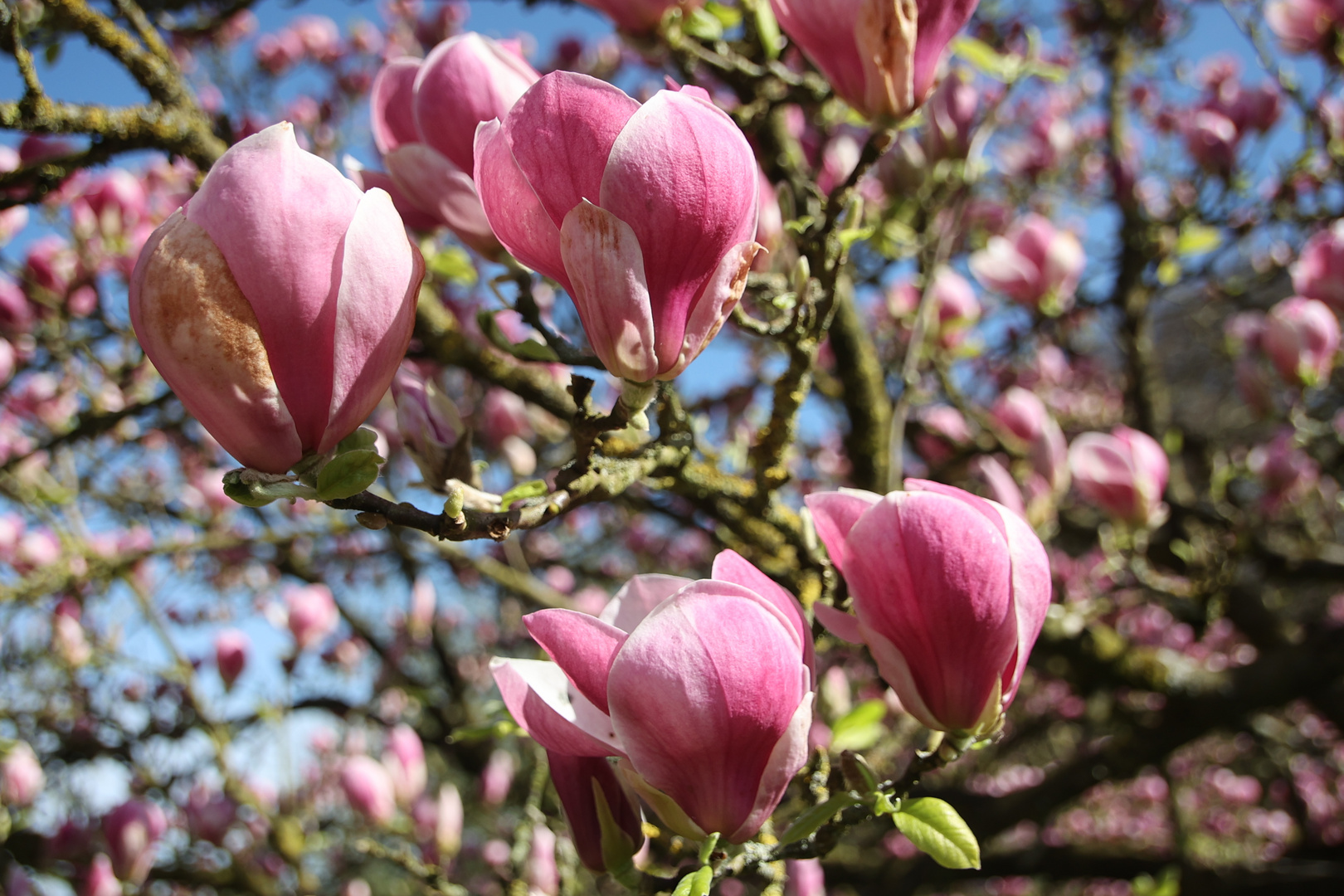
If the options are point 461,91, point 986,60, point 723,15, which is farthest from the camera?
point 986,60

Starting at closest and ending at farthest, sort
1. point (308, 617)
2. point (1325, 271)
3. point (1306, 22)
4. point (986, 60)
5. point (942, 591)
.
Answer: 1. point (942, 591)
2. point (986, 60)
3. point (1325, 271)
4. point (1306, 22)
5. point (308, 617)

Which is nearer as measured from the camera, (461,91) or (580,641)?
(580,641)

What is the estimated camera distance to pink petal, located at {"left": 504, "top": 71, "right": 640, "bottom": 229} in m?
0.50

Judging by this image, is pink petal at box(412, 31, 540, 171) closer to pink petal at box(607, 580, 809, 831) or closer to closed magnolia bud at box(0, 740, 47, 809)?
pink petal at box(607, 580, 809, 831)

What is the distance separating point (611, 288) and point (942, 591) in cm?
29

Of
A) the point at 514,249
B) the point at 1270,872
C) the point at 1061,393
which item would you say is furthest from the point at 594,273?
the point at 1061,393

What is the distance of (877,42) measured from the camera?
28.1 inches

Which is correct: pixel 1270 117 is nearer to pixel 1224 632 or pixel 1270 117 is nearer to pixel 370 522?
pixel 1224 632

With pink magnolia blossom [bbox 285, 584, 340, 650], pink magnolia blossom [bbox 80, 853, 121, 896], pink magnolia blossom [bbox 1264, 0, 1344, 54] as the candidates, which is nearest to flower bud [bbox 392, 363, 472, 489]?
pink magnolia blossom [bbox 80, 853, 121, 896]

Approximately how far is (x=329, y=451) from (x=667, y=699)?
0.25m

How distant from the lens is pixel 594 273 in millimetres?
515

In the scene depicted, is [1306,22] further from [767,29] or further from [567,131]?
[567,131]

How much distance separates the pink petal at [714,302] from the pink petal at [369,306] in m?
0.16

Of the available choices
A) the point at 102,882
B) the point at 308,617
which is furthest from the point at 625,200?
the point at 308,617
